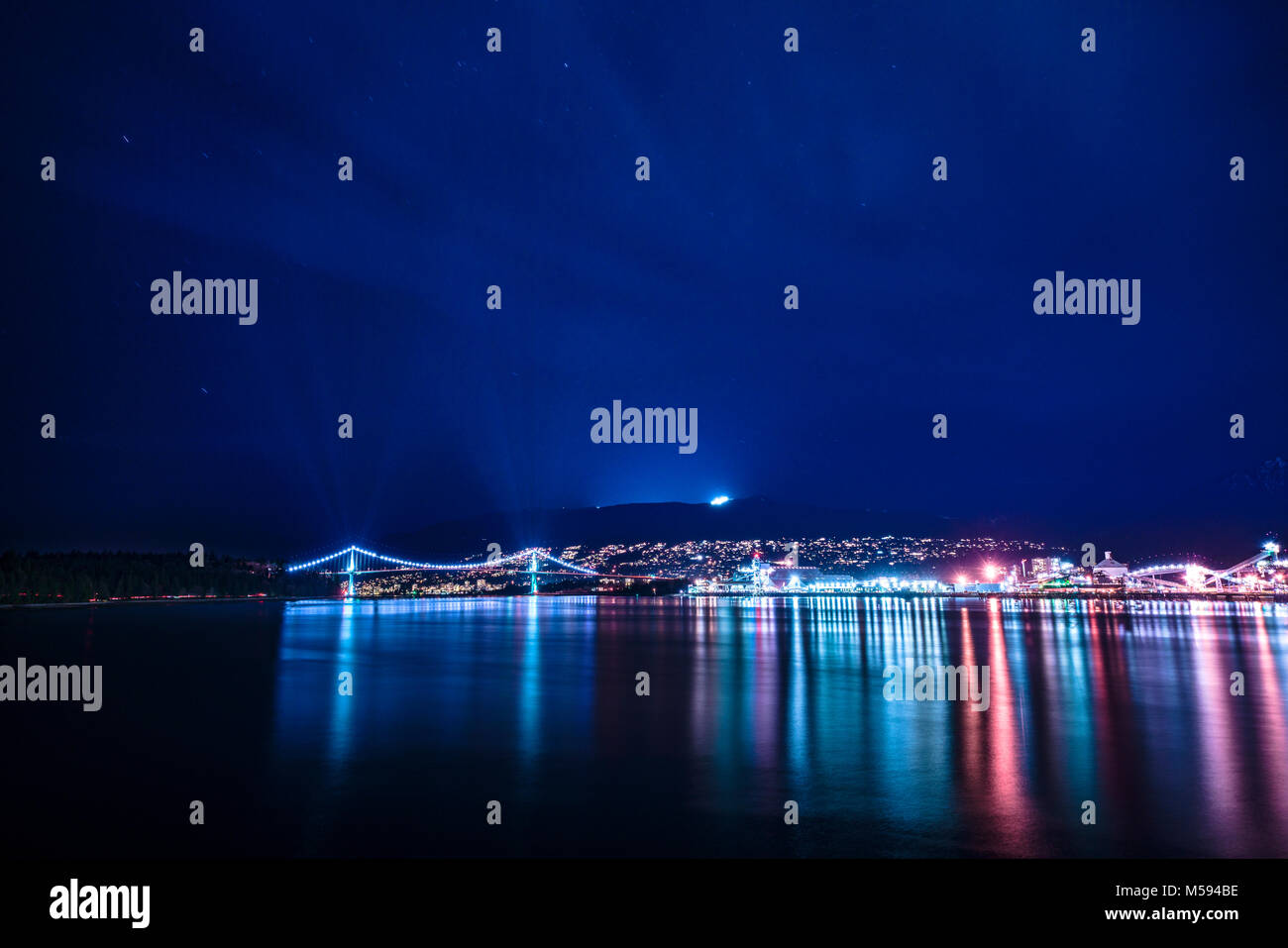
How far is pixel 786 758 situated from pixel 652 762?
196 cm

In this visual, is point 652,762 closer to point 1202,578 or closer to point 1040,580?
point 1202,578

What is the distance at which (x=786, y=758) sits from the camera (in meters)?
12.4

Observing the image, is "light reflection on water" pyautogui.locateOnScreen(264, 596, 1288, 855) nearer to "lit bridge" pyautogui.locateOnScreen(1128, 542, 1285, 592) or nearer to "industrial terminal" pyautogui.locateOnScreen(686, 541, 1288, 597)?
"industrial terminal" pyautogui.locateOnScreen(686, 541, 1288, 597)

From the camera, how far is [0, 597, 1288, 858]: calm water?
8648mm

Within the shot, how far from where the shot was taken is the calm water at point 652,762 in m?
8.65

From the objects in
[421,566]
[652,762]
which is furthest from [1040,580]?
[652,762]

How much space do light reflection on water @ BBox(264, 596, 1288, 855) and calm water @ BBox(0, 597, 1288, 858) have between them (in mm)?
58

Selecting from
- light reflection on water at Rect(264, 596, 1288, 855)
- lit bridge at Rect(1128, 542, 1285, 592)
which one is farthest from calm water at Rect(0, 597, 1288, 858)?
lit bridge at Rect(1128, 542, 1285, 592)

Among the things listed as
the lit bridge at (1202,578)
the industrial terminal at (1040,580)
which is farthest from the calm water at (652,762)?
the lit bridge at (1202,578)

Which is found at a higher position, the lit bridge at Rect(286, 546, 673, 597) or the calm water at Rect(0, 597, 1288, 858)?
the lit bridge at Rect(286, 546, 673, 597)

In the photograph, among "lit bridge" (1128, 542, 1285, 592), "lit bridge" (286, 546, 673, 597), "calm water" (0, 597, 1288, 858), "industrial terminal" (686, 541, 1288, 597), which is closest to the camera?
"calm water" (0, 597, 1288, 858)

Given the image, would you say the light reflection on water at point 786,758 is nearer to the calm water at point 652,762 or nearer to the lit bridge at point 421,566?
the calm water at point 652,762
